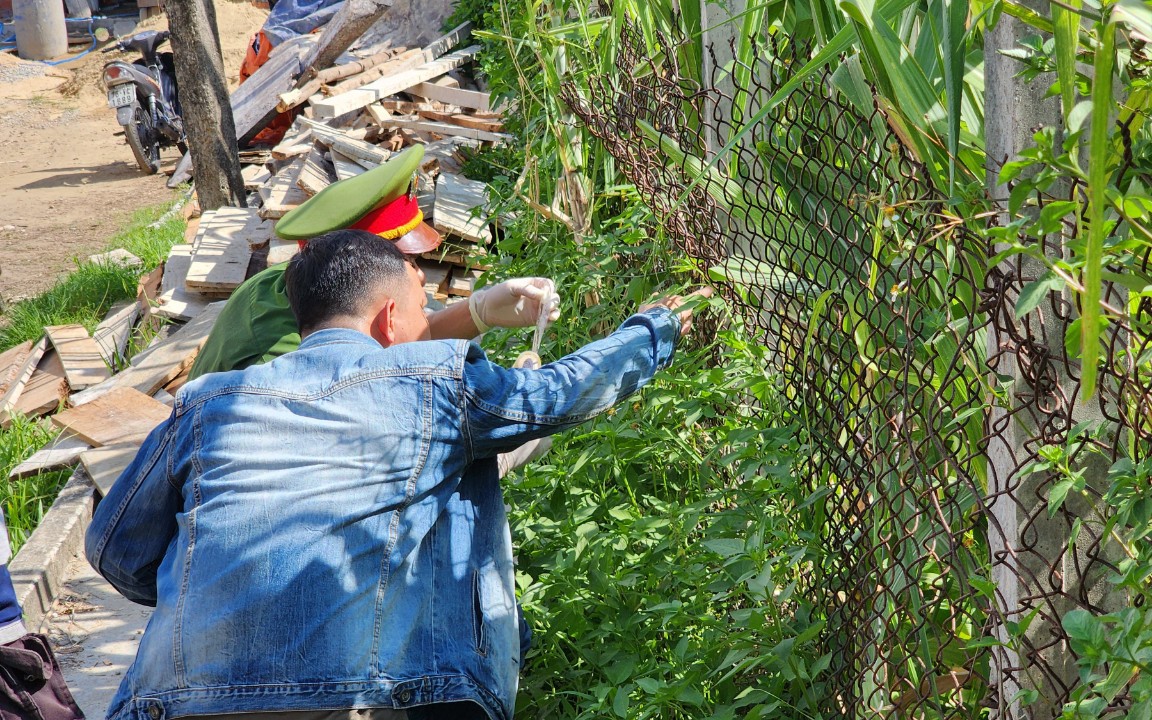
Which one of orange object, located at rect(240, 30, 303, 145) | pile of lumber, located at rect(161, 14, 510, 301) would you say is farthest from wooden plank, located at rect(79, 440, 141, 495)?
orange object, located at rect(240, 30, 303, 145)

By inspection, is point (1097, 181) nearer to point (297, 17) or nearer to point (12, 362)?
point (12, 362)

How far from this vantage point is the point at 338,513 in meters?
1.97

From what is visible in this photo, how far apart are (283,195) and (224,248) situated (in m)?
0.84

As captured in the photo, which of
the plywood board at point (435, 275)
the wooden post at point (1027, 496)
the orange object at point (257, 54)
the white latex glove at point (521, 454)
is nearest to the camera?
the wooden post at point (1027, 496)

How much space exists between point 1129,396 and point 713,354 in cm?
162

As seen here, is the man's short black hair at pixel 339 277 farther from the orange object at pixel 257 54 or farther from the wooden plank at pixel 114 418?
the orange object at pixel 257 54

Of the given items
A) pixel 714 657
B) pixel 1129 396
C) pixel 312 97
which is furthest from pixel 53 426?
pixel 312 97

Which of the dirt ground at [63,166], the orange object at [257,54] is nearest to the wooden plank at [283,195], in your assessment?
the dirt ground at [63,166]

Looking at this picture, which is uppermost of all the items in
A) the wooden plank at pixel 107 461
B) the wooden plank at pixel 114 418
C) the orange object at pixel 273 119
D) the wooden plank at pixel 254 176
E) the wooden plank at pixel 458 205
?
the wooden plank at pixel 458 205

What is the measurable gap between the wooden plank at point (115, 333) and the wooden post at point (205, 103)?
1.69 meters

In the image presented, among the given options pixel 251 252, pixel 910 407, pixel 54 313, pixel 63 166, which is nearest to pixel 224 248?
pixel 251 252

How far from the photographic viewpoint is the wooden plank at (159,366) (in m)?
6.19

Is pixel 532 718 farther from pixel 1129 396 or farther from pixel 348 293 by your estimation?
pixel 1129 396

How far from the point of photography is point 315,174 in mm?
8773
